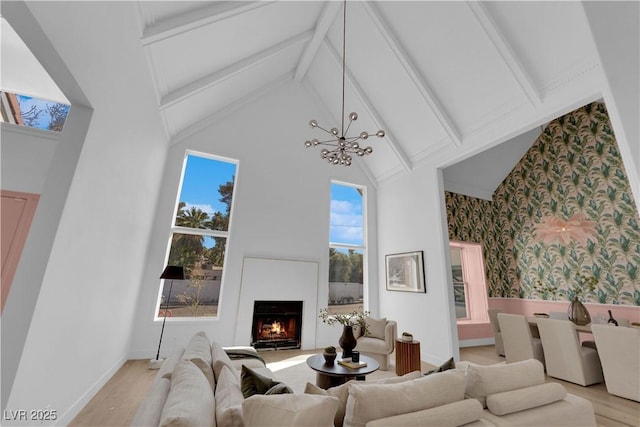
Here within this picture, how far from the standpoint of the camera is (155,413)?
132 cm

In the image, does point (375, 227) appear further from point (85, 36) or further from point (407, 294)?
point (85, 36)

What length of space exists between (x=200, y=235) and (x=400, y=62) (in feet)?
Result: 15.6

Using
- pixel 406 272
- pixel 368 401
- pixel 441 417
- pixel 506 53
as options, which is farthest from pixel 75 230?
pixel 506 53

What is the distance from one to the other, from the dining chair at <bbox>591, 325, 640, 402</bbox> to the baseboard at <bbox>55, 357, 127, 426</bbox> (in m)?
5.73

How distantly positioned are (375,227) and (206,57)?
4751 mm

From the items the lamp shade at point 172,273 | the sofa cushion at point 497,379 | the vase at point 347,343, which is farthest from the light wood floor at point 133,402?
the vase at point 347,343

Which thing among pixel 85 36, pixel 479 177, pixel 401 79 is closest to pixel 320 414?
pixel 85 36

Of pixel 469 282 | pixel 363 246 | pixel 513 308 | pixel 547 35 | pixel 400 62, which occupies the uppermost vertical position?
pixel 400 62

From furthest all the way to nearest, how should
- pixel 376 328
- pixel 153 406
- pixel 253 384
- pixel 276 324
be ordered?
1. pixel 276 324
2. pixel 376 328
3. pixel 253 384
4. pixel 153 406

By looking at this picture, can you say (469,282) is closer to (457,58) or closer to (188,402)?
(457,58)

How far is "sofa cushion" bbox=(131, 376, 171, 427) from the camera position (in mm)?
1252

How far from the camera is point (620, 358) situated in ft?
10.5

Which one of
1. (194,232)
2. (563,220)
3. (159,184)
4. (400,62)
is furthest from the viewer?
(563,220)

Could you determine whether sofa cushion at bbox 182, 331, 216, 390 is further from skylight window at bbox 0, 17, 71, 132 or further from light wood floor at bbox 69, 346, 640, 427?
skylight window at bbox 0, 17, 71, 132
